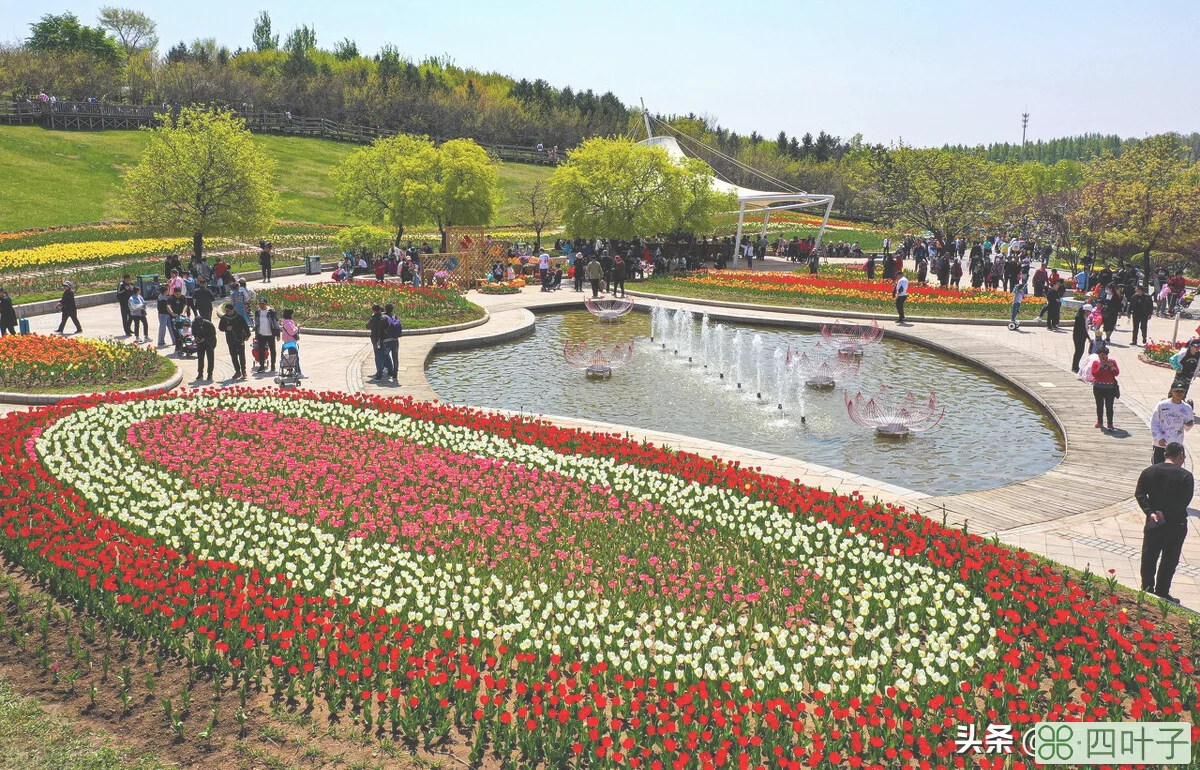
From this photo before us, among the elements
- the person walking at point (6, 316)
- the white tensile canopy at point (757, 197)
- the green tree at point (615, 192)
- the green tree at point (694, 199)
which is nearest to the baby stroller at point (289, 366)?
the person walking at point (6, 316)

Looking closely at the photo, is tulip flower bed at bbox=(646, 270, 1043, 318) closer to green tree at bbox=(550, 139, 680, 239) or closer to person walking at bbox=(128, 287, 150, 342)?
green tree at bbox=(550, 139, 680, 239)

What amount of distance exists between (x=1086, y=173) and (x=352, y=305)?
1800 inches

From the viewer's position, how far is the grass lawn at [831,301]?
2808 centimetres

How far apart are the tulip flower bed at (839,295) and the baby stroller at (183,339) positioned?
17.2 meters

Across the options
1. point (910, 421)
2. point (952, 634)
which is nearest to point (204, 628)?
point (952, 634)

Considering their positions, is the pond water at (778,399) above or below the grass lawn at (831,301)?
below

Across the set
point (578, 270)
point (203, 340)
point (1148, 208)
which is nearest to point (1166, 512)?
point (203, 340)

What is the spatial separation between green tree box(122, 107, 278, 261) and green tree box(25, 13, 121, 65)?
77505 mm

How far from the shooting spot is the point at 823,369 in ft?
61.5

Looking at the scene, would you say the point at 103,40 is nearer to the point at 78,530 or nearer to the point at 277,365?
the point at 277,365

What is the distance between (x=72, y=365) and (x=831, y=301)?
23310mm

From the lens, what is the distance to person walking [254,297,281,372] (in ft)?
58.6

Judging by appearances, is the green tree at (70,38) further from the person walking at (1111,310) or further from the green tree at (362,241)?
the person walking at (1111,310)

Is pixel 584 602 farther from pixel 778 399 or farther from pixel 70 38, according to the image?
pixel 70 38
